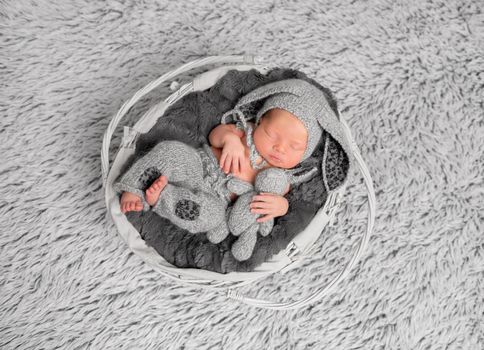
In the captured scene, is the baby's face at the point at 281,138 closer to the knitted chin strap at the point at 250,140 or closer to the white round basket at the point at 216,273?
the knitted chin strap at the point at 250,140

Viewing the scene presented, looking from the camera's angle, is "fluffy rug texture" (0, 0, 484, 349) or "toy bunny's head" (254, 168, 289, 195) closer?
"toy bunny's head" (254, 168, 289, 195)

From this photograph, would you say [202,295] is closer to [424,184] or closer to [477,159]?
[424,184]

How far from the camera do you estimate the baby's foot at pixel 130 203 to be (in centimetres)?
118

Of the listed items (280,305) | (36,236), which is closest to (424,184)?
(280,305)

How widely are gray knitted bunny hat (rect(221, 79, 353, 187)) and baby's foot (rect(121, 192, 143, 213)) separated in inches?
11.9

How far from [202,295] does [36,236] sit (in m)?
0.49

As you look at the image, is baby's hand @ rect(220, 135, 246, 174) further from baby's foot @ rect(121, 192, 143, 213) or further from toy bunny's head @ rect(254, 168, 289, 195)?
baby's foot @ rect(121, 192, 143, 213)

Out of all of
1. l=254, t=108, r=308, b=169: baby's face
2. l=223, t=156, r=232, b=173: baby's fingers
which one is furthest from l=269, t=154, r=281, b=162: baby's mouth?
l=223, t=156, r=232, b=173: baby's fingers

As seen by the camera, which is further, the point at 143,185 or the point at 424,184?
the point at 424,184

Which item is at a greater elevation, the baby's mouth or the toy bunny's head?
the baby's mouth

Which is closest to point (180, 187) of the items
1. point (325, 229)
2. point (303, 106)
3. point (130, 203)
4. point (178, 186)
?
point (178, 186)

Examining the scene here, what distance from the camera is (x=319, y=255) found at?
144 centimetres

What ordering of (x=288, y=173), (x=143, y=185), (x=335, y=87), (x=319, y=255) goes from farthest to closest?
(x=335, y=87) → (x=319, y=255) → (x=288, y=173) → (x=143, y=185)

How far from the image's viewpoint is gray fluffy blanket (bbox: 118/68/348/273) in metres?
1.27
